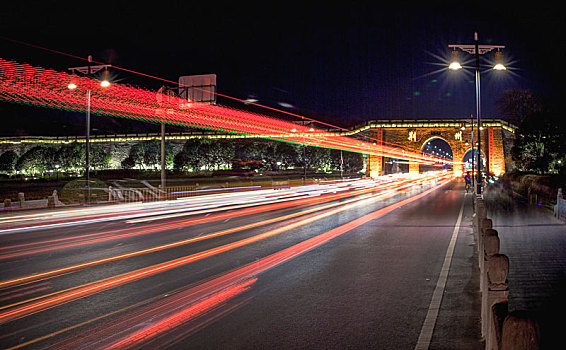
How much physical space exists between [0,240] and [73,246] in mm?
2616

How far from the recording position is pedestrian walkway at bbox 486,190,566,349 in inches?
194

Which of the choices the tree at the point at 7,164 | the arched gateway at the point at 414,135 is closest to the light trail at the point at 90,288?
the arched gateway at the point at 414,135

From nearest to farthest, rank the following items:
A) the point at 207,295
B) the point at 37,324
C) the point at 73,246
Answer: the point at 37,324
the point at 207,295
the point at 73,246

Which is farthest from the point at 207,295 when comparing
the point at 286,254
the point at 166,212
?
the point at 166,212

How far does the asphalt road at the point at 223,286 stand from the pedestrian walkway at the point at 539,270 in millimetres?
822

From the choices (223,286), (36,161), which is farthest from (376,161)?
(223,286)

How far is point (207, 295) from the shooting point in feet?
19.7

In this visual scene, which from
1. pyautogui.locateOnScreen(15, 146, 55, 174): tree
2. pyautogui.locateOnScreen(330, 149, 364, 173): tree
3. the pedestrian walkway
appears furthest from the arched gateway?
the pedestrian walkway

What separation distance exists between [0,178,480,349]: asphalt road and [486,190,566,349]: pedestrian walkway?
82cm

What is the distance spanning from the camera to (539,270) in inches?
294

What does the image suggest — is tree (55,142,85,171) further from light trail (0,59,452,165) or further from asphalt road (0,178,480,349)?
asphalt road (0,178,480,349)

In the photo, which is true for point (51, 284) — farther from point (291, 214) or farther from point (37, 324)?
point (291, 214)

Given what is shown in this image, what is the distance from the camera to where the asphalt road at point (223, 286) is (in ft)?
14.9

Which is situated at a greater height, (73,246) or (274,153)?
(274,153)
